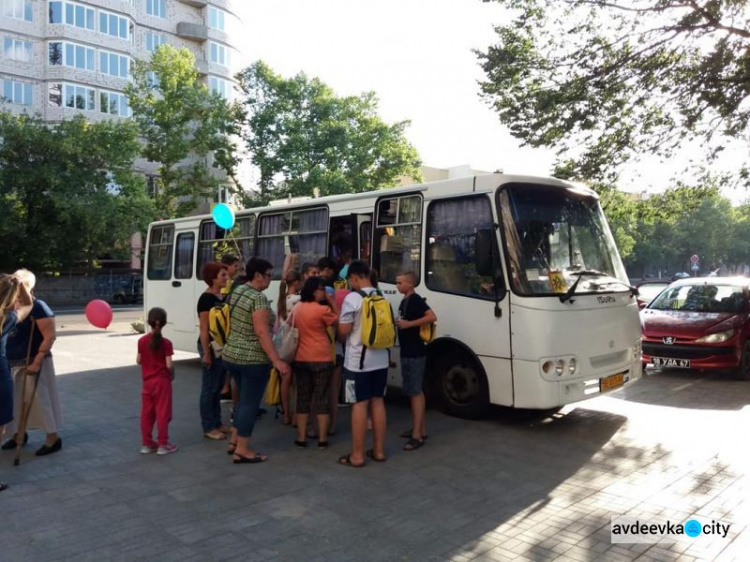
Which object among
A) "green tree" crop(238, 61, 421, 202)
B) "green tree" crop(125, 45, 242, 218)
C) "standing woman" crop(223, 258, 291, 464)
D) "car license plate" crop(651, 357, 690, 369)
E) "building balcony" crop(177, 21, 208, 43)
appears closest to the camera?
"standing woman" crop(223, 258, 291, 464)

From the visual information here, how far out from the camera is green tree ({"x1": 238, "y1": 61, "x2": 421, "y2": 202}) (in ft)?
127

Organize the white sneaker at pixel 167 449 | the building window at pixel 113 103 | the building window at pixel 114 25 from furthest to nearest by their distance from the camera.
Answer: the building window at pixel 113 103 < the building window at pixel 114 25 < the white sneaker at pixel 167 449

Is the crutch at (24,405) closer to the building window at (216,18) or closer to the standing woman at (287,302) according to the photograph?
the standing woman at (287,302)

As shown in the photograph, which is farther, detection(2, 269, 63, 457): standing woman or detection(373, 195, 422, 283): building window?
detection(373, 195, 422, 283): building window

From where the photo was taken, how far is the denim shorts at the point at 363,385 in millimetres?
5660

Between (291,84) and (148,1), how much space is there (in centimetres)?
1822

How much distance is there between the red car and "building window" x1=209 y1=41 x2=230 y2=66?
49.1 metres

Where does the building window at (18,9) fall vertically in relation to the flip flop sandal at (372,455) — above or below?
above

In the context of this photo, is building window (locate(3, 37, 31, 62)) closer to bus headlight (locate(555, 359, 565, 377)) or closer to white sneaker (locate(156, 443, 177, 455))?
white sneaker (locate(156, 443, 177, 455))

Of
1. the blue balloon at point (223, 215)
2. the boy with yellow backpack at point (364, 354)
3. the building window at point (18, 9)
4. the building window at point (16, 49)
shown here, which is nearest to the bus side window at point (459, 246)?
the boy with yellow backpack at point (364, 354)

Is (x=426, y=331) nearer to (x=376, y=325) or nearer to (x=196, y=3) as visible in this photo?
(x=376, y=325)

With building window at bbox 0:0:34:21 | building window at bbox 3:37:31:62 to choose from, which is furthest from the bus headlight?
building window at bbox 0:0:34:21

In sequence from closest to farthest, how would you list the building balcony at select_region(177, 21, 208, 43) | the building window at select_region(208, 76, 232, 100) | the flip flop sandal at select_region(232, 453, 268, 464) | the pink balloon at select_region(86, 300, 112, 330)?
the flip flop sandal at select_region(232, 453, 268, 464), the pink balloon at select_region(86, 300, 112, 330), the building balcony at select_region(177, 21, 208, 43), the building window at select_region(208, 76, 232, 100)

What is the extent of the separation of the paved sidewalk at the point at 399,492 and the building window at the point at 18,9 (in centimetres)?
4307
